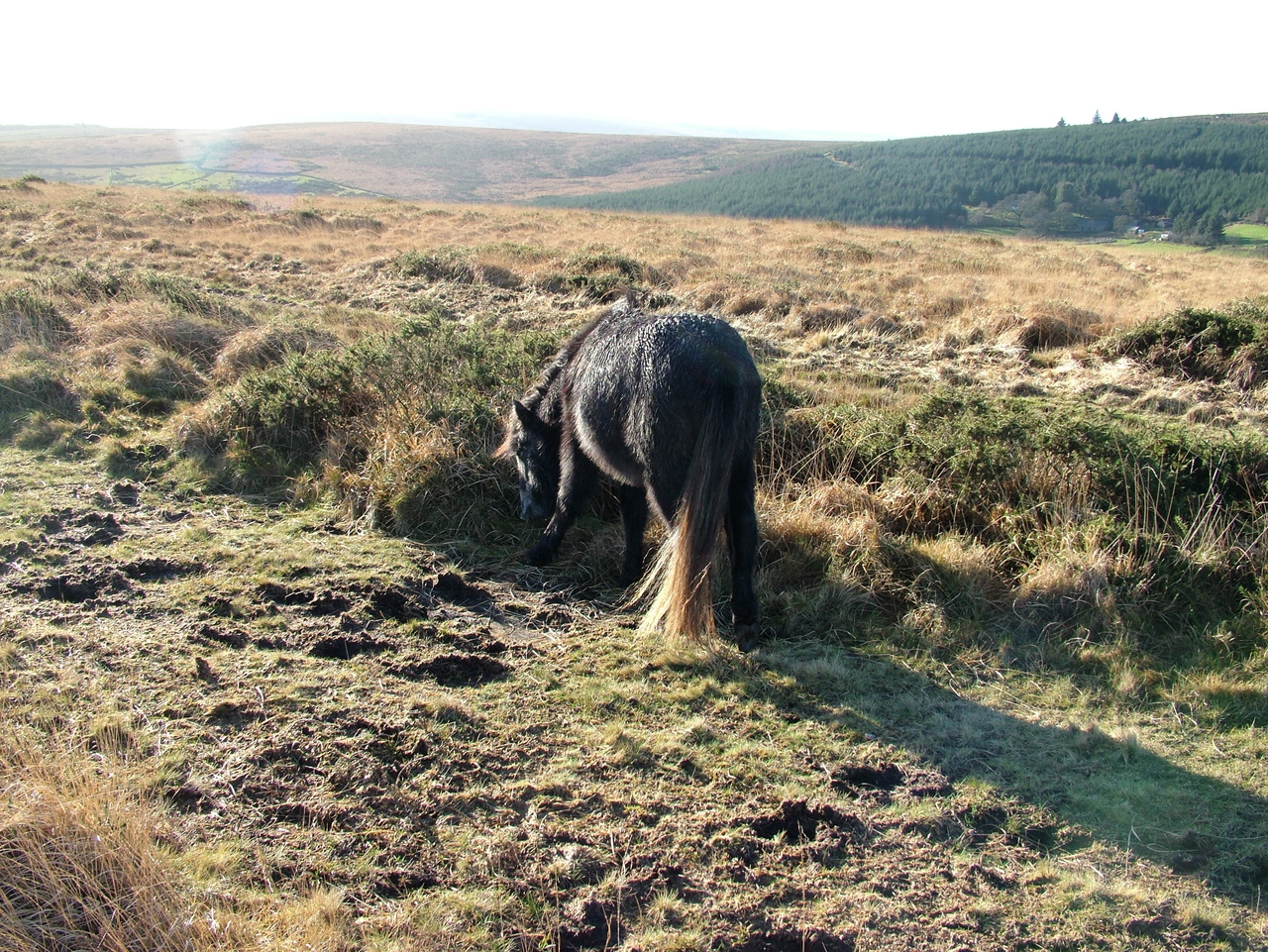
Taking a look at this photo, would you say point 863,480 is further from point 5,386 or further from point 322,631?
point 5,386

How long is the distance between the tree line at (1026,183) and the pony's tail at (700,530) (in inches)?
2085

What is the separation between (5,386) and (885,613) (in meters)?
8.45

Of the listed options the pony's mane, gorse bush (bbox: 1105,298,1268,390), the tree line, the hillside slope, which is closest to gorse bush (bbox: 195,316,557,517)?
the pony's mane

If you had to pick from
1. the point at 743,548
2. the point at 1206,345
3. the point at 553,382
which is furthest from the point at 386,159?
the point at 743,548

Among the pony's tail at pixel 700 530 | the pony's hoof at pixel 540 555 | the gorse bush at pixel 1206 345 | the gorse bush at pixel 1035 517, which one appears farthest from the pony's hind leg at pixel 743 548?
the gorse bush at pixel 1206 345

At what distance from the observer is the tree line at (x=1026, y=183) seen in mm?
56656

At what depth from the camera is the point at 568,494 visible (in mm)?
4762

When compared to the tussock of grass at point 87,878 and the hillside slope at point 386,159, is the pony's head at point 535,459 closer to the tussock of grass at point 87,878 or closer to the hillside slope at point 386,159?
the tussock of grass at point 87,878

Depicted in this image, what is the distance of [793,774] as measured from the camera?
2967mm

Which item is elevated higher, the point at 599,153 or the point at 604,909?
the point at 599,153

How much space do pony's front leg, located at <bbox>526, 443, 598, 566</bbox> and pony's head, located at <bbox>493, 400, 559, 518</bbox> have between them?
0.14m

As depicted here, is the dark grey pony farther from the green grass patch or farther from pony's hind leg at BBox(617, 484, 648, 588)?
the green grass patch

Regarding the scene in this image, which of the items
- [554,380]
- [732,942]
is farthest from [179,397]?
[732,942]

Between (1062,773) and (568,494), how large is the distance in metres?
3.05
